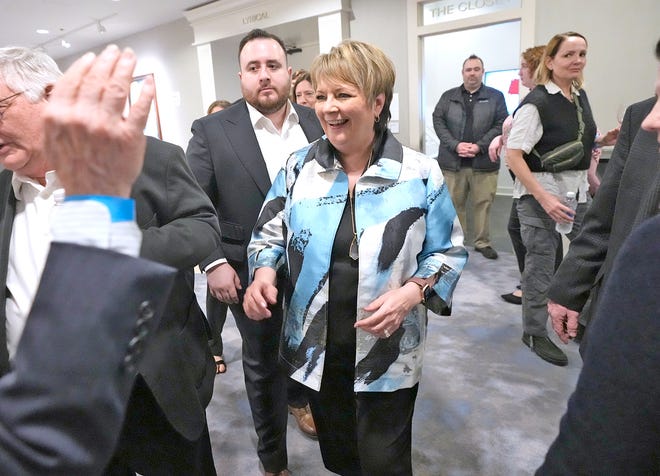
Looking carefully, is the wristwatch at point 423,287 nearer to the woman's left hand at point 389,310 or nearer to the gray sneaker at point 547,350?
the woman's left hand at point 389,310

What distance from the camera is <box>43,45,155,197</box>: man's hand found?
48cm

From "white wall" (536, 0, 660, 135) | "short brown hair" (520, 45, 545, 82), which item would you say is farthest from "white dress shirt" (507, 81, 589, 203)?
"white wall" (536, 0, 660, 135)

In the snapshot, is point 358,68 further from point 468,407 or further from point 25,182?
point 468,407

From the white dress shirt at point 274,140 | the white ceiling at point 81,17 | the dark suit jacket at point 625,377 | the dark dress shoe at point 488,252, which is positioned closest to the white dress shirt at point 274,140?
the white dress shirt at point 274,140

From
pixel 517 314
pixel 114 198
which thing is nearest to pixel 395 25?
pixel 517 314

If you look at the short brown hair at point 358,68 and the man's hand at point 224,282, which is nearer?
the short brown hair at point 358,68

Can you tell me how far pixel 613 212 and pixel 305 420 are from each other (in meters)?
1.61

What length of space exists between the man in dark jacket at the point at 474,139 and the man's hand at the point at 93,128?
449 centimetres

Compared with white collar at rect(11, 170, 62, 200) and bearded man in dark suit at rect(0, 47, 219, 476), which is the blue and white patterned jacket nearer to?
bearded man in dark suit at rect(0, 47, 219, 476)

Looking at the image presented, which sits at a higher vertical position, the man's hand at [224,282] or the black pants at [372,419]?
the man's hand at [224,282]

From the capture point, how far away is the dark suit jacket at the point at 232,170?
6.12 feet

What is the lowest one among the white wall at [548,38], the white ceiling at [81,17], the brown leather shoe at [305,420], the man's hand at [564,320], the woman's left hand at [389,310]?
the brown leather shoe at [305,420]

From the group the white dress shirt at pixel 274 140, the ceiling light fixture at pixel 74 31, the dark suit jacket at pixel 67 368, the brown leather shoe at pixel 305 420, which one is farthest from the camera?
the ceiling light fixture at pixel 74 31

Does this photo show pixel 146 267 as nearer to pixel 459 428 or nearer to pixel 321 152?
pixel 321 152
